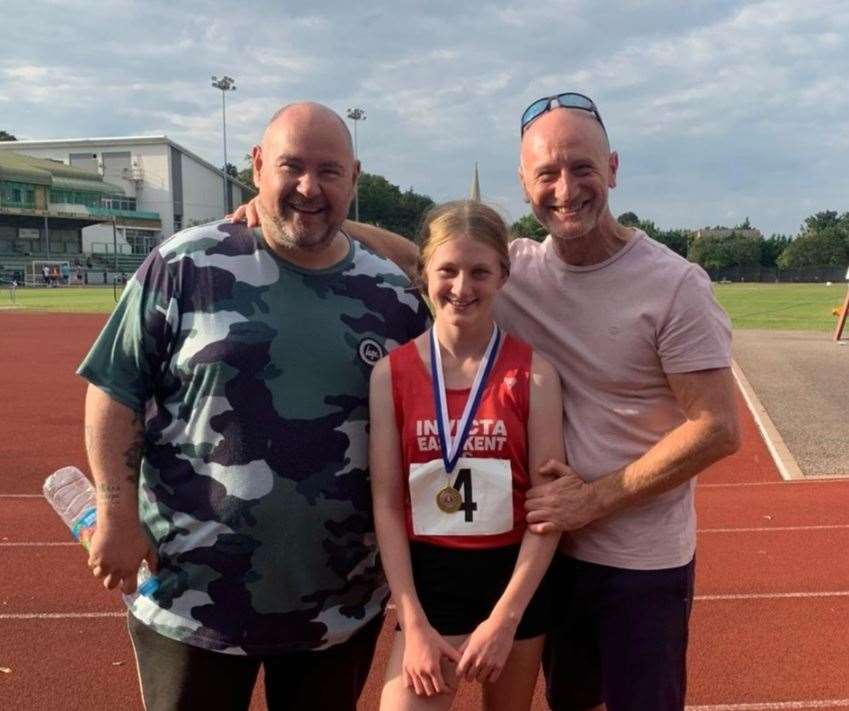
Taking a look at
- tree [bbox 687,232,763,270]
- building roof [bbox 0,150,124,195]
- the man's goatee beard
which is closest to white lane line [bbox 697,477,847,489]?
the man's goatee beard

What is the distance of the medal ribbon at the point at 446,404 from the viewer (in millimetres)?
2295

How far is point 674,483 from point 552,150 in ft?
3.37

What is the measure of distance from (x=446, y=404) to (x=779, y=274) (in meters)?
95.7

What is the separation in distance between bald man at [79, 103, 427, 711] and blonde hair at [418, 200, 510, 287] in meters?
0.28

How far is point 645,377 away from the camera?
2477 mm

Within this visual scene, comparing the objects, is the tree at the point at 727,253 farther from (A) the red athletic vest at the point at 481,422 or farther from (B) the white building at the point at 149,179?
(A) the red athletic vest at the point at 481,422

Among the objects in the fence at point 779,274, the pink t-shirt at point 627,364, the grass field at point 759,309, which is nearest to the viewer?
the pink t-shirt at point 627,364

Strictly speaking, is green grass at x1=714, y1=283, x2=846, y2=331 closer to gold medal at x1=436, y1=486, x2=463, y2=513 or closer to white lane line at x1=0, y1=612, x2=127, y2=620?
white lane line at x1=0, y1=612, x2=127, y2=620

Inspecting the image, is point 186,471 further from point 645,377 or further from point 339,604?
point 645,377

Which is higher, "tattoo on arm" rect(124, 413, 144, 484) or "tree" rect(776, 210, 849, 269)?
"tree" rect(776, 210, 849, 269)

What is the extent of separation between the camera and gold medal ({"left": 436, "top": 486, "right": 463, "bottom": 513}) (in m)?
2.32

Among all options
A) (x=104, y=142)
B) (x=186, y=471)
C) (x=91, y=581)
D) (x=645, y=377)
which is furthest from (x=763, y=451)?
(x=104, y=142)

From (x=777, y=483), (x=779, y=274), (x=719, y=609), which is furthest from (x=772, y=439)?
(x=779, y=274)

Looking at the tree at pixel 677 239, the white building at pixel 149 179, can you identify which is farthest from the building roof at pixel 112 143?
the tree at pixel 677 239
